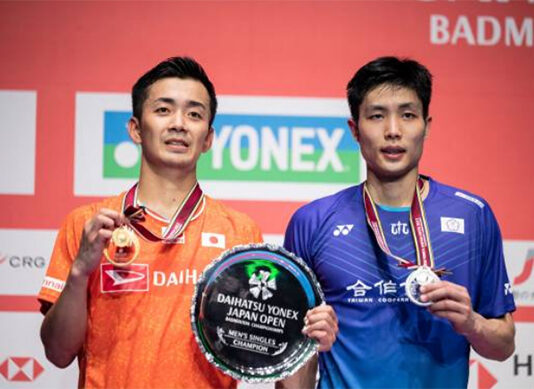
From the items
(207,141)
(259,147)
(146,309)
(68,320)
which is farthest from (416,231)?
(259,147)

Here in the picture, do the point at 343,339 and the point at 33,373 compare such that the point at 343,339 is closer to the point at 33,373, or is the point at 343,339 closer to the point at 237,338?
the point at 237,338

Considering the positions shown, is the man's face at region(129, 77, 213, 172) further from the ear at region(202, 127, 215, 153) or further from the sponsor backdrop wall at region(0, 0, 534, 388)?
the sponsor backdrop wall at region(0, 0, 534, 388)

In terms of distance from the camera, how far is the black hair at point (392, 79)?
2.42m

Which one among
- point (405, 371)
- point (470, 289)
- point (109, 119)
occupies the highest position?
point (109, 119)

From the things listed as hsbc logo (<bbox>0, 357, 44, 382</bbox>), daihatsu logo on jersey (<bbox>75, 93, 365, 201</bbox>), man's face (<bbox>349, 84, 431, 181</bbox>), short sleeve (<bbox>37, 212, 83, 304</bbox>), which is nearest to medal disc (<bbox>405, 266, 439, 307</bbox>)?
man's face (<bbox>349, 84, 431, 181</bbox>)

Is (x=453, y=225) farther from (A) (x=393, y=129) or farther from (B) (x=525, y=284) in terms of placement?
(B) (x=525, y=284)

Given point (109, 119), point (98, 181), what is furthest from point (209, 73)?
point (98, 181)

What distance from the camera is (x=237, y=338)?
210 cm

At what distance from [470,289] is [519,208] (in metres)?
1.28

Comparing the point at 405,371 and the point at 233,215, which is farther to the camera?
the point at 233,215

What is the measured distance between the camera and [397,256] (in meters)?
2.29

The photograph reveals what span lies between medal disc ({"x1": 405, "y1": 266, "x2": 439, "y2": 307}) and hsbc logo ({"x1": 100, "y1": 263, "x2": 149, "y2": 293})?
0.81m

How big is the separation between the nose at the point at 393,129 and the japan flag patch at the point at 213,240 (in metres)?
0.65

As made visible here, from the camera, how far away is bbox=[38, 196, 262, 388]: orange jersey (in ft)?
6.86
